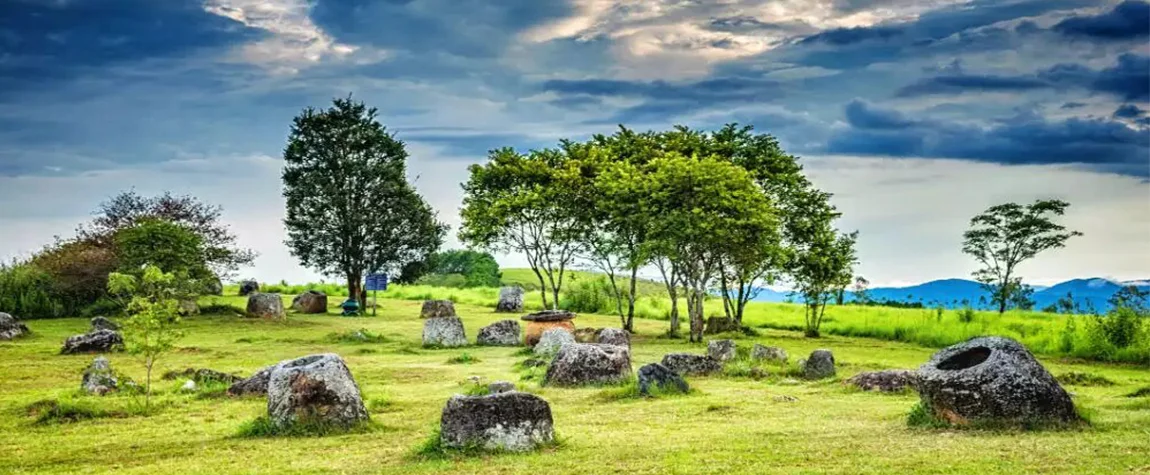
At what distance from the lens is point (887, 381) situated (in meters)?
22.6

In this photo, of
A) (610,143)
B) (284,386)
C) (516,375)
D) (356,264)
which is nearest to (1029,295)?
(610,143)

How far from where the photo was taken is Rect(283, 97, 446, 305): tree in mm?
62906

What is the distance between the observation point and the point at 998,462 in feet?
40.8

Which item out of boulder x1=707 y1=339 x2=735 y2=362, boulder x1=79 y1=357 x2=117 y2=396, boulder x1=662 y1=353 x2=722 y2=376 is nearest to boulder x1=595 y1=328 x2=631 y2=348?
boulder x1=707 y1=339 x2=735 y2=362

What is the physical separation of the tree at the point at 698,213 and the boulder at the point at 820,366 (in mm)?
16363

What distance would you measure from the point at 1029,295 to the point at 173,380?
65856 millimetres

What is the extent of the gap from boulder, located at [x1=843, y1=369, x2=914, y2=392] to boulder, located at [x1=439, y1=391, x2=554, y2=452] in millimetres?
10844

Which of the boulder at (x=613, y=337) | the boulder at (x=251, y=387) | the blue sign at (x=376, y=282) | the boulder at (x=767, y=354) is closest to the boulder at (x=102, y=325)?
the blue sign at (x=376, y=282)

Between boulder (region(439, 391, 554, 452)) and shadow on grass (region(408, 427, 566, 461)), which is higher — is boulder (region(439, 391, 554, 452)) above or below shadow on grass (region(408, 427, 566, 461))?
above

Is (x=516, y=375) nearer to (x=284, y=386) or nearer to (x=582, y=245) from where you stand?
(x=284, y=386)

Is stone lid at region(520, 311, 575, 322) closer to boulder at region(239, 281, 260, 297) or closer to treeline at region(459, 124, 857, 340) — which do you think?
treeline at region(459, 124, 857, 340)

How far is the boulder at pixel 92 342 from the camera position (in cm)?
3494

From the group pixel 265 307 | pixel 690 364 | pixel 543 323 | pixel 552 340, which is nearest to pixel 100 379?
pixel 552 340

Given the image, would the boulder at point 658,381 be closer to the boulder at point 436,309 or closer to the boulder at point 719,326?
the boulder at point 719,326
